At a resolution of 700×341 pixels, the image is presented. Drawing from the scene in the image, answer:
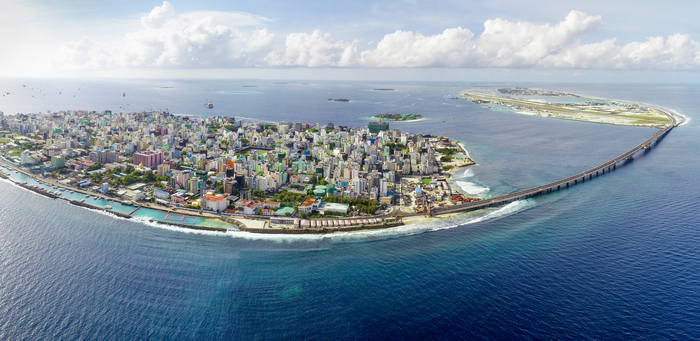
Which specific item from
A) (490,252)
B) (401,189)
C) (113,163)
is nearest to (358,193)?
(401,189)

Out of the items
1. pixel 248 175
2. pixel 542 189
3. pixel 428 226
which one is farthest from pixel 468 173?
pixel 248 175

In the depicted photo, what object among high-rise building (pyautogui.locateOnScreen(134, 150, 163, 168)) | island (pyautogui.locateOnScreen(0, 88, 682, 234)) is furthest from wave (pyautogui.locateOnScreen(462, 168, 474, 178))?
high-rise building (pyautogui.locateOnScreen(134, 150, 163, 168))

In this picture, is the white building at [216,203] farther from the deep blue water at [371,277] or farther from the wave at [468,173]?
the wave at [468,173]

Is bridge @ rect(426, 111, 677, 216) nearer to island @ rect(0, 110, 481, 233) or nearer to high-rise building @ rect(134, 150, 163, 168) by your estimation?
island @ rect(0, 110, 481, 233)

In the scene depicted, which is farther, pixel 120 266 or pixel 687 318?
pixel 120 266

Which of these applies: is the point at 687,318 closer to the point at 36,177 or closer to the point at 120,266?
the point at 120,266
